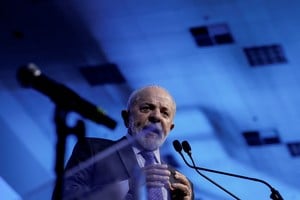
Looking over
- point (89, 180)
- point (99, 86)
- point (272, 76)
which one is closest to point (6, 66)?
point (99, 86)

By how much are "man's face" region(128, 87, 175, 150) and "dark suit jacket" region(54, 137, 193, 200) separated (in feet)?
0.22

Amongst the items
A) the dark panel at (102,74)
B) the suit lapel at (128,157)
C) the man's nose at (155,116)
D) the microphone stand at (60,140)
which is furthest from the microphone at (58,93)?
the dark panel at (102,74)

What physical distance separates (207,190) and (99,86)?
104 inches

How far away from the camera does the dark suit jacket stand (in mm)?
1584

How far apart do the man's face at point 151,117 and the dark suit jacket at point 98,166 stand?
7 centimetres

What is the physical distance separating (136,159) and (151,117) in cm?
16

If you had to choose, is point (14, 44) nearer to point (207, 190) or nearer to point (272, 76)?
point (272, 76)

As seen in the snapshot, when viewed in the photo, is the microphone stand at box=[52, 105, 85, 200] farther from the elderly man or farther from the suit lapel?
the suit lapel

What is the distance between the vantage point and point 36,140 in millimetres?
7859

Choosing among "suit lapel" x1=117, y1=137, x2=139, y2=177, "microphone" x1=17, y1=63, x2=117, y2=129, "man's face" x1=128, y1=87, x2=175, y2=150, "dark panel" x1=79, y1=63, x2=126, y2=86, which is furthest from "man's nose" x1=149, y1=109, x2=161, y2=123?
"dark panel" x1=79, y1=63, x2=126, y2=86

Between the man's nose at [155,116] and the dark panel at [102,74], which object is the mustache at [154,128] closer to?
the man's nose at [155,116]

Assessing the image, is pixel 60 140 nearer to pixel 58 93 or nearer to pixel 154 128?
pixel 58 93

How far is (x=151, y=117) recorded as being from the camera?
180 centimetres

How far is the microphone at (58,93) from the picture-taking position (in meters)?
1.25
